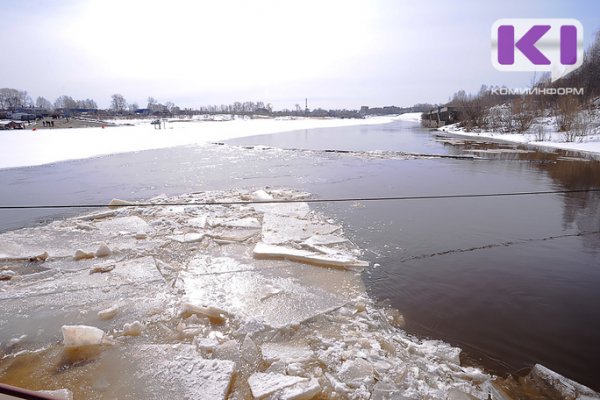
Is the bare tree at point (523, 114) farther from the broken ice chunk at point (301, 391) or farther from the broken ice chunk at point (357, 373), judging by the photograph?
the broken ice chunk at point (301, 391)

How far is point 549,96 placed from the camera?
42.1m

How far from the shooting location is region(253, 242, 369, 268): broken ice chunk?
14.4ft

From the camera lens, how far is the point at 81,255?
4.45 meters

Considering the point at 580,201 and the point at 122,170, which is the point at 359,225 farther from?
the point at 122,170

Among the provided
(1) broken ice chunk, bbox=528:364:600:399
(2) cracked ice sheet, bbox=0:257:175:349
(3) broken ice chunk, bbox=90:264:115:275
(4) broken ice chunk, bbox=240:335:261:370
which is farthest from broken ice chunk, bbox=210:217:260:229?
(1) broken ice chunk, bbox=528:364:600:399

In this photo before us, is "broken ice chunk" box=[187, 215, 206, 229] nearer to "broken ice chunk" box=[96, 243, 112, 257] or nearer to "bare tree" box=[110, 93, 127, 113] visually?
"broken ice chunk" box=[96, 243, 112, 257]

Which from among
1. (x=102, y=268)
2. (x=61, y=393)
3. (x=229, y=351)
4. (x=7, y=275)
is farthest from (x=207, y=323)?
(x=7, y=275)

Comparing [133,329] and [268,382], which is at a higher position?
[133,329]

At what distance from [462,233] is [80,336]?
5.33 m

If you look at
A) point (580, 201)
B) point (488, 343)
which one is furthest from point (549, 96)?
point (488, 343)

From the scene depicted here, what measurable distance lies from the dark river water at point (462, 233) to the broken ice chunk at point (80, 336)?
8.61 feet

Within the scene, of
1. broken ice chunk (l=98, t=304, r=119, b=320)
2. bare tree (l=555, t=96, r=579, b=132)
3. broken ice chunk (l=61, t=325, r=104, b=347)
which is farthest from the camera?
bare tree (l=555, t=96, r=579, b=132)

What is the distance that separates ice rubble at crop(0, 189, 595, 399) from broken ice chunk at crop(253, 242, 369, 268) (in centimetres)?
1

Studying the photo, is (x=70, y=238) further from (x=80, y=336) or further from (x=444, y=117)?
(x=444, y=117)
